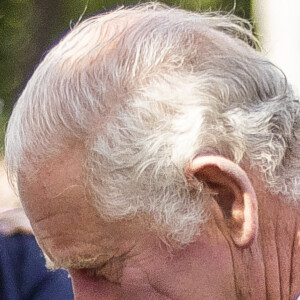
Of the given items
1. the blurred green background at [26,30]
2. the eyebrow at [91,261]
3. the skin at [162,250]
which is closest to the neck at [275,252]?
the skin at [162,250]

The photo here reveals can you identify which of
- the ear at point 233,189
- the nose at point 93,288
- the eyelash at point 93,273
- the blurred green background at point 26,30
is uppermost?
the ear at point 233,189

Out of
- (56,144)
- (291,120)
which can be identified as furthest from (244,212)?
(56,144)

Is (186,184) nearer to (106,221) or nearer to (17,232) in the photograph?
(106,221)

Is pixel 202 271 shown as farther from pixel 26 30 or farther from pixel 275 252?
pixel 26 30

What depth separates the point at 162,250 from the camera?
76.6 inches

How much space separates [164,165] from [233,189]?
146 mm

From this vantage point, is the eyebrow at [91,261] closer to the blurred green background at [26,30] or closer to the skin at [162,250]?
the skin at [162,250]

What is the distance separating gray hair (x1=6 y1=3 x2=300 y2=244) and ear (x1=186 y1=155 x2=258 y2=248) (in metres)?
0.03

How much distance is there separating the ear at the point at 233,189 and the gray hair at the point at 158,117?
1.1 inches

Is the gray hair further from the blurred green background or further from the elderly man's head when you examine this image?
the blurred green background

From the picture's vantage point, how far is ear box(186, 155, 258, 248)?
72.8 inches

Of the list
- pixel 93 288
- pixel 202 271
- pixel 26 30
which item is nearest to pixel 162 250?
pixel 202 271

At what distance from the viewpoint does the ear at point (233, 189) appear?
1850 millimetres

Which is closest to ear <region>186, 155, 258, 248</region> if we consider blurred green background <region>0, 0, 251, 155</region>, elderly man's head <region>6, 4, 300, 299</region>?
elderly man's head <region>6, 4, 300, 299</region>
